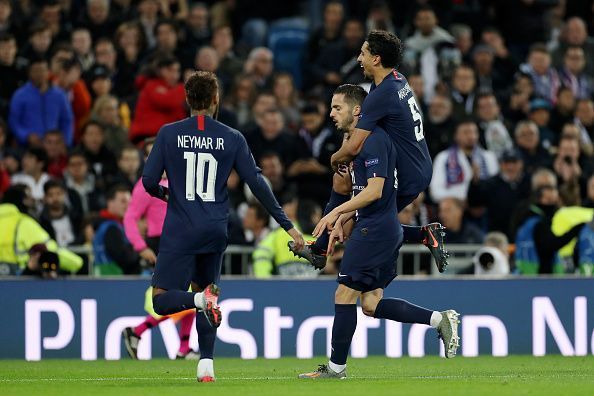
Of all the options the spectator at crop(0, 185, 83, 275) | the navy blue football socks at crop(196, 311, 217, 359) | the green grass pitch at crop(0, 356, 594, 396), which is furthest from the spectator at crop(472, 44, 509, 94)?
the navy blue football socks at crop(196, 311, 217, 359)

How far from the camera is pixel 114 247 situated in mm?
15664

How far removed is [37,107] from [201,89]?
26.1ft

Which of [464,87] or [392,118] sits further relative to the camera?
[464,87]

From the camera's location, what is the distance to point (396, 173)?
35.7 feet

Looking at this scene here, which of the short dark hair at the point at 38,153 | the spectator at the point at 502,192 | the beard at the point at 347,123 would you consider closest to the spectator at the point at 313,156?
the spectator at the point at 502,192

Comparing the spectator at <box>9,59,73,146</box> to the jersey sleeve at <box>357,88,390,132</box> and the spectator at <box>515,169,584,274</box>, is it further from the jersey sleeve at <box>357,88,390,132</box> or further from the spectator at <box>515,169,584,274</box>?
the jersey sleeve at <box>357,88,390,132</box>

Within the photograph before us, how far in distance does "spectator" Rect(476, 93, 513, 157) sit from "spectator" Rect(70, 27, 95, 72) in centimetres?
507

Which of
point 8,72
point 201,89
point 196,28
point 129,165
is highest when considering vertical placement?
point 196,28

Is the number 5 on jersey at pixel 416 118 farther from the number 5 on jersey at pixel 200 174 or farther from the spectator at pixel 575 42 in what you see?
the spectator at pixel 575 42

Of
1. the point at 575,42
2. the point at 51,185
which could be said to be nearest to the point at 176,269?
the point at 51,185

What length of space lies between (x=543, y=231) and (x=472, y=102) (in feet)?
11.7

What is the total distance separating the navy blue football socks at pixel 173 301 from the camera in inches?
410

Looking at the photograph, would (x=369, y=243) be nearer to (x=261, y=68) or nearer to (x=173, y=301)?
(x=173, y=301)

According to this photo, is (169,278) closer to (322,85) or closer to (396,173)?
(396,173)
